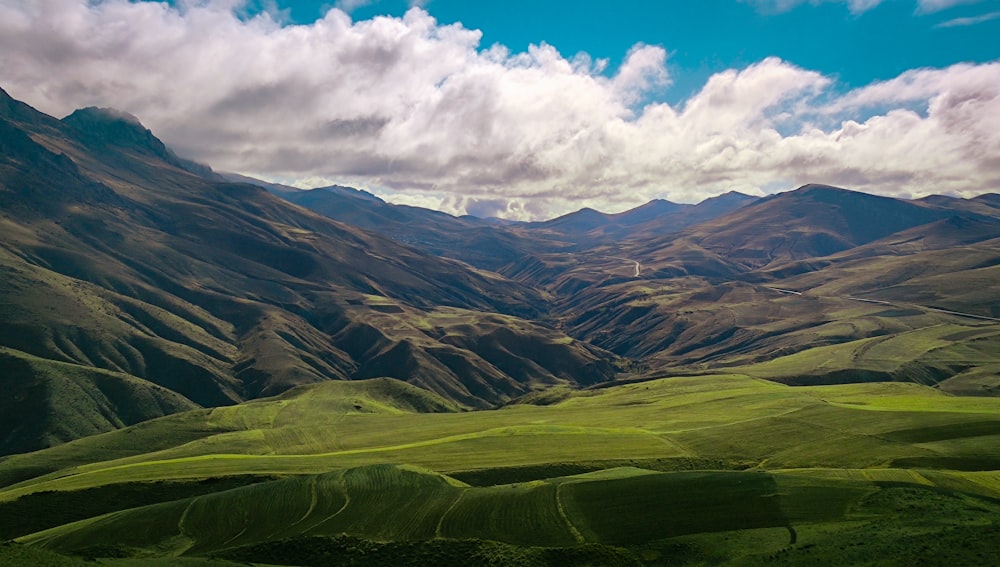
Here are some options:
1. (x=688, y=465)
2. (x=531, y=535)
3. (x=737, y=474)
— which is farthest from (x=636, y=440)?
(x=531, y=535)

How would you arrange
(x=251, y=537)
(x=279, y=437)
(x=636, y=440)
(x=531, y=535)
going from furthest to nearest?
(x=279, y=437) → (x=636, y=440) → (x=251, y=537) → (x=531, y=535)

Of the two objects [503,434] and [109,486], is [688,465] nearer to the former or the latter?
[503,434]

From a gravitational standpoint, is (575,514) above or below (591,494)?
below

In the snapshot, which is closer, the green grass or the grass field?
the green grass

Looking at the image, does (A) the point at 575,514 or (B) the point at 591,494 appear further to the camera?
(B) the point at 591,494

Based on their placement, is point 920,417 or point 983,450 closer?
point 983,450

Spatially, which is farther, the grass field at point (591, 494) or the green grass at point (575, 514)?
the grass field at point (591, 494)

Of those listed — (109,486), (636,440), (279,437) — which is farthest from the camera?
(279,437)

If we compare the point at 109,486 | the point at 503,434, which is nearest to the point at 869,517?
the point at 503,434
